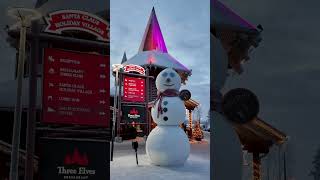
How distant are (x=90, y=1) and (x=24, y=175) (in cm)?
193

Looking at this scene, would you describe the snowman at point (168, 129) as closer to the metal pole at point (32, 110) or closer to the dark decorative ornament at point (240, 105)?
the dark decorative ornament at point (240, 105)

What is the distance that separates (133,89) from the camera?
35.5ft

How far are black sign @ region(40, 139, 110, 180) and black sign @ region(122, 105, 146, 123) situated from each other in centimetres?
563

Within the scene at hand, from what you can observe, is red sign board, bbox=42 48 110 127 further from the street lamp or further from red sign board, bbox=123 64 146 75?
red sign board, bbox=123 64 146 75

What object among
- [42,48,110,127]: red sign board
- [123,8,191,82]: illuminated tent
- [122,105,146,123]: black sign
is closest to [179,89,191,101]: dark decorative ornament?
[123,8,191,82]: illuminated tent

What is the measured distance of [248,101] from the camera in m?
5.39

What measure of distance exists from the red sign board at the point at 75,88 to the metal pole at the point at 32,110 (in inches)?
4.2

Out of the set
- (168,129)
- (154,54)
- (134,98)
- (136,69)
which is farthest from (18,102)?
(154,54)

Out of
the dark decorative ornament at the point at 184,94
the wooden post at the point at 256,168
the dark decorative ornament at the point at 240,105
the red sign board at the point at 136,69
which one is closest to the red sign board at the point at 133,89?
the red sign board at the point at 136,69

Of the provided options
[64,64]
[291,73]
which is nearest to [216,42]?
[291,73]

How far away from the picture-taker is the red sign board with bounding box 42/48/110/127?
4.32m

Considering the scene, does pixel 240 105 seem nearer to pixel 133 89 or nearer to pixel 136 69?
pixel 133 89

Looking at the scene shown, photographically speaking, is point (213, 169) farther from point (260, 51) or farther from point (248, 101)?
point (260, 51)

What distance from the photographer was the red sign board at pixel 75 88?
4316 millimetres
